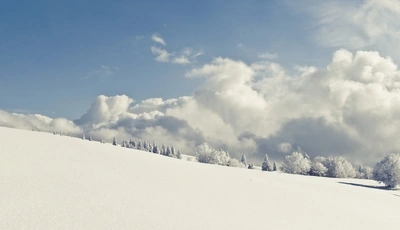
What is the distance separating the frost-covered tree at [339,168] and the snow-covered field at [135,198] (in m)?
111

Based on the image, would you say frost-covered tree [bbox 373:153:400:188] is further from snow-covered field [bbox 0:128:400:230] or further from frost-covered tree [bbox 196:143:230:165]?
frost-covered tree [bbox 196:143:230:165]

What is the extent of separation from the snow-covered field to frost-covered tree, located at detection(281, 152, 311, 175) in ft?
348

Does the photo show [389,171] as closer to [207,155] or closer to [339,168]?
[339,168]

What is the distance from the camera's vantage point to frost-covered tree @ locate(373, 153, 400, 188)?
83.2m

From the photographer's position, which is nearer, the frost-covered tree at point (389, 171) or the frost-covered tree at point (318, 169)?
the frost-covered tree at point (389, 171)

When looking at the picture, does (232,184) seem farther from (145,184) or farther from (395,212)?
(395,212)

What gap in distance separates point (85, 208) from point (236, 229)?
29.7 ft

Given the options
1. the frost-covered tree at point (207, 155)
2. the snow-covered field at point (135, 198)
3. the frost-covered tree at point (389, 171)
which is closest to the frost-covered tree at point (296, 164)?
the frost-covered tree at point (207, 155)

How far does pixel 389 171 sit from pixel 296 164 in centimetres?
6080

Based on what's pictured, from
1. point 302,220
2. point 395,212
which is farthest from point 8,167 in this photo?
point 395,212

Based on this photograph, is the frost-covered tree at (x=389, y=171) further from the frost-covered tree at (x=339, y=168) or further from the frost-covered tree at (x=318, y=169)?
the frost-covered tree at (x=339, y=168)

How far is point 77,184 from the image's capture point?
972 inches

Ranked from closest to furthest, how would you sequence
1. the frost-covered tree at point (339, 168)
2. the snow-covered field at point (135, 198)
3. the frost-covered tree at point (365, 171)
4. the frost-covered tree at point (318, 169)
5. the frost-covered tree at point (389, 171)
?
the snow-covered field at point (135, 198) → the frost-covered tree at point (389, 171) → the frost-covered tree at point (318, 169) → the frost-covered tree at point (339, 168) → the frost-covered tree at point (365, 171)

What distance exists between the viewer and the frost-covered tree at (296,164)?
14325 centimetres
